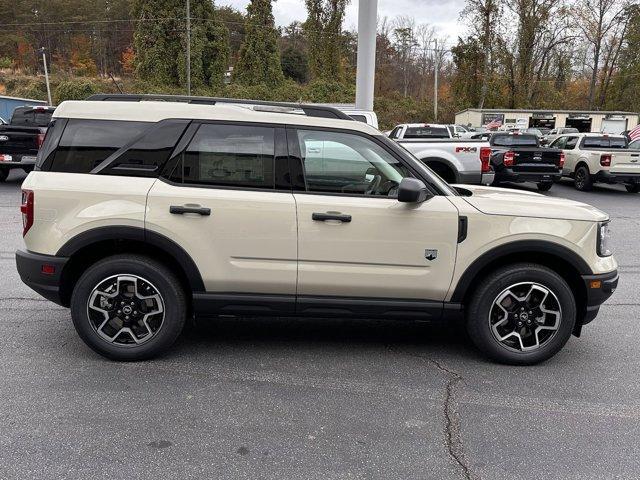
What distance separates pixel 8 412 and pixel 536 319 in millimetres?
3675

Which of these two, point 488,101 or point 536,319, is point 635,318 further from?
point 488,101

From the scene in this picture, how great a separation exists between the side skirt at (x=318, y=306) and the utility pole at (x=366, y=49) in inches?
510

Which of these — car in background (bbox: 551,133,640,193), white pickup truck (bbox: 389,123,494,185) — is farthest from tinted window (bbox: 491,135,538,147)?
white pickup truck (bbox: 389,123,494,185)

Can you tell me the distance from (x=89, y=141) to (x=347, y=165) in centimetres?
192

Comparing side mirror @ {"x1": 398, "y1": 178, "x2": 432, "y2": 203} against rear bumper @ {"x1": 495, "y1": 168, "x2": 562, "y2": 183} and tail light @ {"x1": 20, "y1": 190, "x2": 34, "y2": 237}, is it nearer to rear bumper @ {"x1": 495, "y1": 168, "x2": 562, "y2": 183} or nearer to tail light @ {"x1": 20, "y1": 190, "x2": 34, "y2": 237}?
tail light @ {"x1": 20, "y1": 190, "x2": 34, "y2": 237}

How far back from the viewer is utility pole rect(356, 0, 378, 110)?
49.6 ft

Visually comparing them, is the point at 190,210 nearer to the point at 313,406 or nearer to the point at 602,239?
the point at 313,406

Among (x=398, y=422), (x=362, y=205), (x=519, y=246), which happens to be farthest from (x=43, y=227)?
(x=519, y=246)

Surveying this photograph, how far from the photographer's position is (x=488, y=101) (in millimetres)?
56062

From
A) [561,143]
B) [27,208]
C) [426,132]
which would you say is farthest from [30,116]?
[561,143]

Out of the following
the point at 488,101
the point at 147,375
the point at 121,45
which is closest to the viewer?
the point at 147,375

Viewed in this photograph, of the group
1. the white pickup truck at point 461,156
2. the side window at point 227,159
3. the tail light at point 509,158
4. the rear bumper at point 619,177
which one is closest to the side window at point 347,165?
the side window at point 227,159

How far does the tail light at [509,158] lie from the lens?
1451 centimetres

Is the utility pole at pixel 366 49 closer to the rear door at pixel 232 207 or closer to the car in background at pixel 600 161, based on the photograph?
the car in background at pixel 600 161
